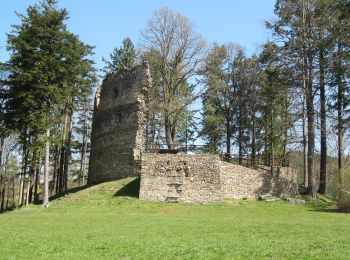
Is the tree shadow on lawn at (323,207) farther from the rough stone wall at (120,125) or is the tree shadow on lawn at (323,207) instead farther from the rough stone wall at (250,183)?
the rough stone wall at (120,125)

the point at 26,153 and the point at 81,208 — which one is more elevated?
the point at 26,153

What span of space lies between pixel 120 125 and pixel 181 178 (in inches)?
346

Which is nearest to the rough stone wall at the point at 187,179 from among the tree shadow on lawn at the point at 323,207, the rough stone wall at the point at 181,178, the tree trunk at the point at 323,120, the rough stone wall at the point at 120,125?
Answer: the rough stone wall at the point at 181,178

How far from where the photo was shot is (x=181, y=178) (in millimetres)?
25641

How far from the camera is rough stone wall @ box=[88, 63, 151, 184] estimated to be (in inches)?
1228

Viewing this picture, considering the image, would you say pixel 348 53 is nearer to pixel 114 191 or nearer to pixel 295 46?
pixel 295 46

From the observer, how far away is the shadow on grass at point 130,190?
85.9 ft

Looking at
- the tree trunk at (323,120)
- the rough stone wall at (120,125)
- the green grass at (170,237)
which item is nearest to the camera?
the green grass at (170,237)

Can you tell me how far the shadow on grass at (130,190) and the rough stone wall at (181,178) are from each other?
0.99m

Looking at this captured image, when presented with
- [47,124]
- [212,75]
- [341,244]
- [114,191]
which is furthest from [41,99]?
[341,244]

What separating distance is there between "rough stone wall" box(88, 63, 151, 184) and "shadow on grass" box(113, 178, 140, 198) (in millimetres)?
2357

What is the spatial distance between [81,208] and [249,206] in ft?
29.8

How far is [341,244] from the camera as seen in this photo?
1073 cm

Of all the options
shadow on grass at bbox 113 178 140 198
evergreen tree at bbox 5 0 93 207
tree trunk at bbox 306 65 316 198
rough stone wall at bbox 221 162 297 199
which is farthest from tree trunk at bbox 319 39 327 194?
evergreen tree at bbox 5 0 93 207
